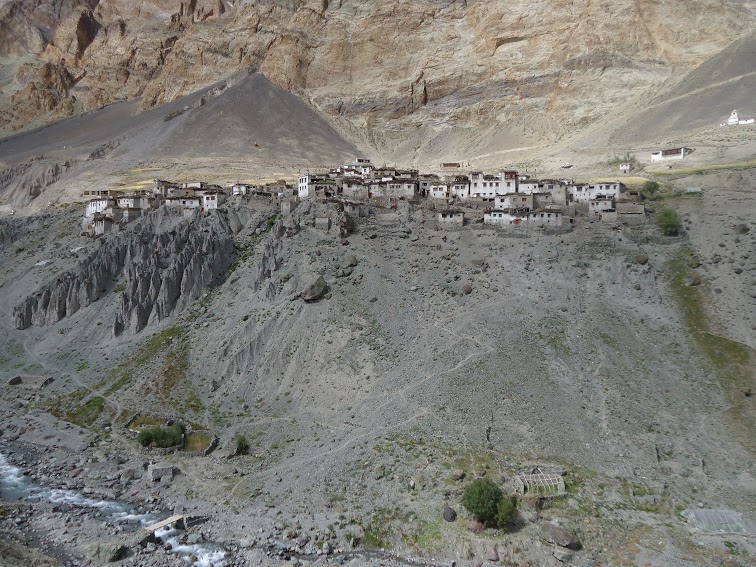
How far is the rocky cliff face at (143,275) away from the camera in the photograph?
55.0 m

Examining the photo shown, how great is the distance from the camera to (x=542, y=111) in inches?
4808

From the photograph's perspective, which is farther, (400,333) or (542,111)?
(542,111)

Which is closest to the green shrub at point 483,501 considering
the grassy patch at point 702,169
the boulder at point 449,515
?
the boulder at point 449,515

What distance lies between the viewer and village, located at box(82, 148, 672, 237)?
57562mm

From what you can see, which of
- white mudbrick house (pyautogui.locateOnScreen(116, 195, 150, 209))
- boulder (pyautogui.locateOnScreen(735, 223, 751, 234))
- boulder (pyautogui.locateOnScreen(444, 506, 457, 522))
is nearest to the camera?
boulder (pyautogui.locateOnScreen(444, 506, 457, 522))

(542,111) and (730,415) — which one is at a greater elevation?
(542,111)

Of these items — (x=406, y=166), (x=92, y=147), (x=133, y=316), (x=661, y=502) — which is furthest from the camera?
(x=92, y=147)

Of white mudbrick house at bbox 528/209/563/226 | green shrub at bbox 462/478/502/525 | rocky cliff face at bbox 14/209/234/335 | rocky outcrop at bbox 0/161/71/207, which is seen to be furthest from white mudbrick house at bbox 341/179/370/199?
rocky outcrop at bbox 0/161/71/207

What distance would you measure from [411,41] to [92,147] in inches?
2985

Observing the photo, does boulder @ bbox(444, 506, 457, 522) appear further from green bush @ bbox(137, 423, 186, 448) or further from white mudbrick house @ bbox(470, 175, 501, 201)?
white mudbrick house @ bbox(470, 175, 501, 201)

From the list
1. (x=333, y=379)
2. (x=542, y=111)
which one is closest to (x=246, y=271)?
(x=333, y=379)

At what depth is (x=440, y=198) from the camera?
214ft

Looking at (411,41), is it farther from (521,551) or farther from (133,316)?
(521,551)

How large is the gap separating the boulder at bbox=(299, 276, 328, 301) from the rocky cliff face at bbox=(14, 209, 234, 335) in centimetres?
1214
